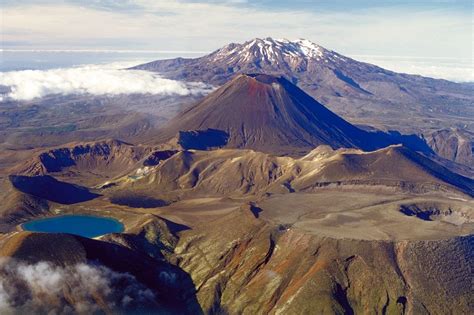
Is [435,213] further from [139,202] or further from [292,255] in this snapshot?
[139,202]

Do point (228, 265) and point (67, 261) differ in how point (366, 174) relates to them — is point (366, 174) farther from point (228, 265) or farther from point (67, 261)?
point (67, 261)

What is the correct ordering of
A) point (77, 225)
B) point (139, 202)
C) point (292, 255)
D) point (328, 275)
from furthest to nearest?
point (139, 202), point (77, 225), point (292, 255), point (328, 275)

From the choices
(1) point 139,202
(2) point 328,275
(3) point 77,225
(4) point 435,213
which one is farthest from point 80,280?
(4) point 435,213

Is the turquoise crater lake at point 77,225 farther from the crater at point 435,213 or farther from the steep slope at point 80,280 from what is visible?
the crater at point 435,213

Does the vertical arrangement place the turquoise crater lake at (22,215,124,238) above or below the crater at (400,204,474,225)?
below

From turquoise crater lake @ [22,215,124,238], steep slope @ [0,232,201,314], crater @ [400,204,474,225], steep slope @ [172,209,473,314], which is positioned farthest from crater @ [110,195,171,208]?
crater @ [400,204,474,225]

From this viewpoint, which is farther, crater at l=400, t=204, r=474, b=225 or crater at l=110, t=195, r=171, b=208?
crater at l=110, t=195, r=171, b=208

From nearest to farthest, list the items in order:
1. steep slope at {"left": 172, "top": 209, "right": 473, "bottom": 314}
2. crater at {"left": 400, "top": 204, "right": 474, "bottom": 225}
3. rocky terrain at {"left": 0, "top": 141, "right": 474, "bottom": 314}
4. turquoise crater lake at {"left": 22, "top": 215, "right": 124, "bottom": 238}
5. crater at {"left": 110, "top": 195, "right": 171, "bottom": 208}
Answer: steep slope at {"left": 172, "top": 209, "right": 473, "bottom": 314} < rocky terrain at {"left": 0, "top": 141, "right": 474, "bottom": 314} < crater at {"left": 400, "top": 204, "right": 474, "bottom": 225} < turquoise crater lake at {"left": 22, "top": 215, "right": 124, "bottom": 238} < crater at {"left": 110, "top": 195, "right": 171, "bottom": 208}

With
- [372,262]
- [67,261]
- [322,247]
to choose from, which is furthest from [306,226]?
[67,261]

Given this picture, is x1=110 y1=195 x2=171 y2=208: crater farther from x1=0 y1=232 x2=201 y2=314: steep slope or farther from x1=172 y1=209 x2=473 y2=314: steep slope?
x1=0 y1=232 x2=201 y2=314: steep slope

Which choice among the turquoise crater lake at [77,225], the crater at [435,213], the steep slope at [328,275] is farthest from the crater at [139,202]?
the crater at [435,213]
